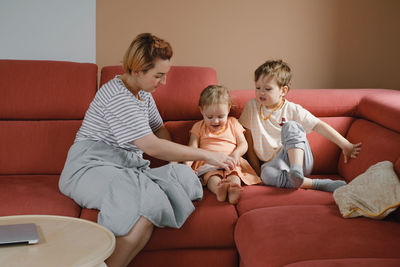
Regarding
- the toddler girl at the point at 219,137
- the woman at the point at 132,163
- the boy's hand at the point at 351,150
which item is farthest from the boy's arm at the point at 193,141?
the boy's hand at the point at 351,150

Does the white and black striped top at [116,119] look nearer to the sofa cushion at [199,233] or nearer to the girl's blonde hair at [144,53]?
the girl's blonde hair at [144,53]

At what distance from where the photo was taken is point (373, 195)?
1.71 metres

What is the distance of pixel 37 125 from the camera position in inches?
90.6

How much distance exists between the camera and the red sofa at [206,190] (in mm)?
1511

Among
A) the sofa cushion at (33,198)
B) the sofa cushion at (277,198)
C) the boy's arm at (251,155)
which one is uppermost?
the boy's arm at (251,155)

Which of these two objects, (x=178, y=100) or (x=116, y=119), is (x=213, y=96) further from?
(x=116, y=119)

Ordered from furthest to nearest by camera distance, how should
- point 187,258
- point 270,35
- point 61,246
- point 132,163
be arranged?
point 270,35, point 132,163, point 187,258, point 61,246

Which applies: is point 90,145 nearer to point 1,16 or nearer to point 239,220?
point 239,220

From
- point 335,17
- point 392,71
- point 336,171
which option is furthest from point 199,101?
point 392,71

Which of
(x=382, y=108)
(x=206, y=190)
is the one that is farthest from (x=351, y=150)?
(x=206, y=190)

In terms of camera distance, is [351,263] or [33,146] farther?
[33,146]

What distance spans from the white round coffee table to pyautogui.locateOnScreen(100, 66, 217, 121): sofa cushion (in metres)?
1.02

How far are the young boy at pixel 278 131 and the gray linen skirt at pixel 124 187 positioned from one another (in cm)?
44

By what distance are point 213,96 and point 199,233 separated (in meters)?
0.69
